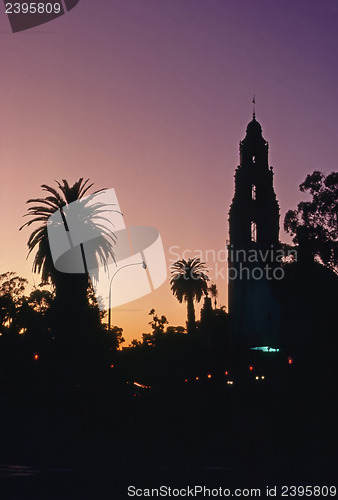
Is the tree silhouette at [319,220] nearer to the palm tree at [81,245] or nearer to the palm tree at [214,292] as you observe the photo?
the palm tree at [81,245]

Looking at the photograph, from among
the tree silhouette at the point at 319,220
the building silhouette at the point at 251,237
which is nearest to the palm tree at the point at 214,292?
the building silhouette at the point at 251,237

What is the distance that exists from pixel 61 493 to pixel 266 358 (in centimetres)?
5655

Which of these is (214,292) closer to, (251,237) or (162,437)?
(251,237)

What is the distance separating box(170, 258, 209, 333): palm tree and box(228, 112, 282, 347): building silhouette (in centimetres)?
458

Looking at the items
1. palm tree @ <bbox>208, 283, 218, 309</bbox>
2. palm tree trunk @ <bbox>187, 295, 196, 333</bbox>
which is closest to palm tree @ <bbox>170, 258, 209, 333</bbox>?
palm tree trunk @ <bbox>187, 295, 196, 333</bbox>

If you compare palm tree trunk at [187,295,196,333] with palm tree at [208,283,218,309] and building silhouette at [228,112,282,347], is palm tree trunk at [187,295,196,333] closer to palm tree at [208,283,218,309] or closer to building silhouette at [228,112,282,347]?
building silhouette at [228,112,282,347]

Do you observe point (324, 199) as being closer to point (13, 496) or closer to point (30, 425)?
point (30, 425)

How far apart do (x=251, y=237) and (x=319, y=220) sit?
31422 mm

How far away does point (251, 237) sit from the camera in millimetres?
83812

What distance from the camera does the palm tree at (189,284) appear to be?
282ft

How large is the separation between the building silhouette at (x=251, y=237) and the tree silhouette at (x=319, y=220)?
23.8 m

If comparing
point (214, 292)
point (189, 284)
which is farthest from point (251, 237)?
point (214, 292)

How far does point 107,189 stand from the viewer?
44906mm

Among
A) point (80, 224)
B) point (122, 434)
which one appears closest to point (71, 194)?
point (80, 224)
